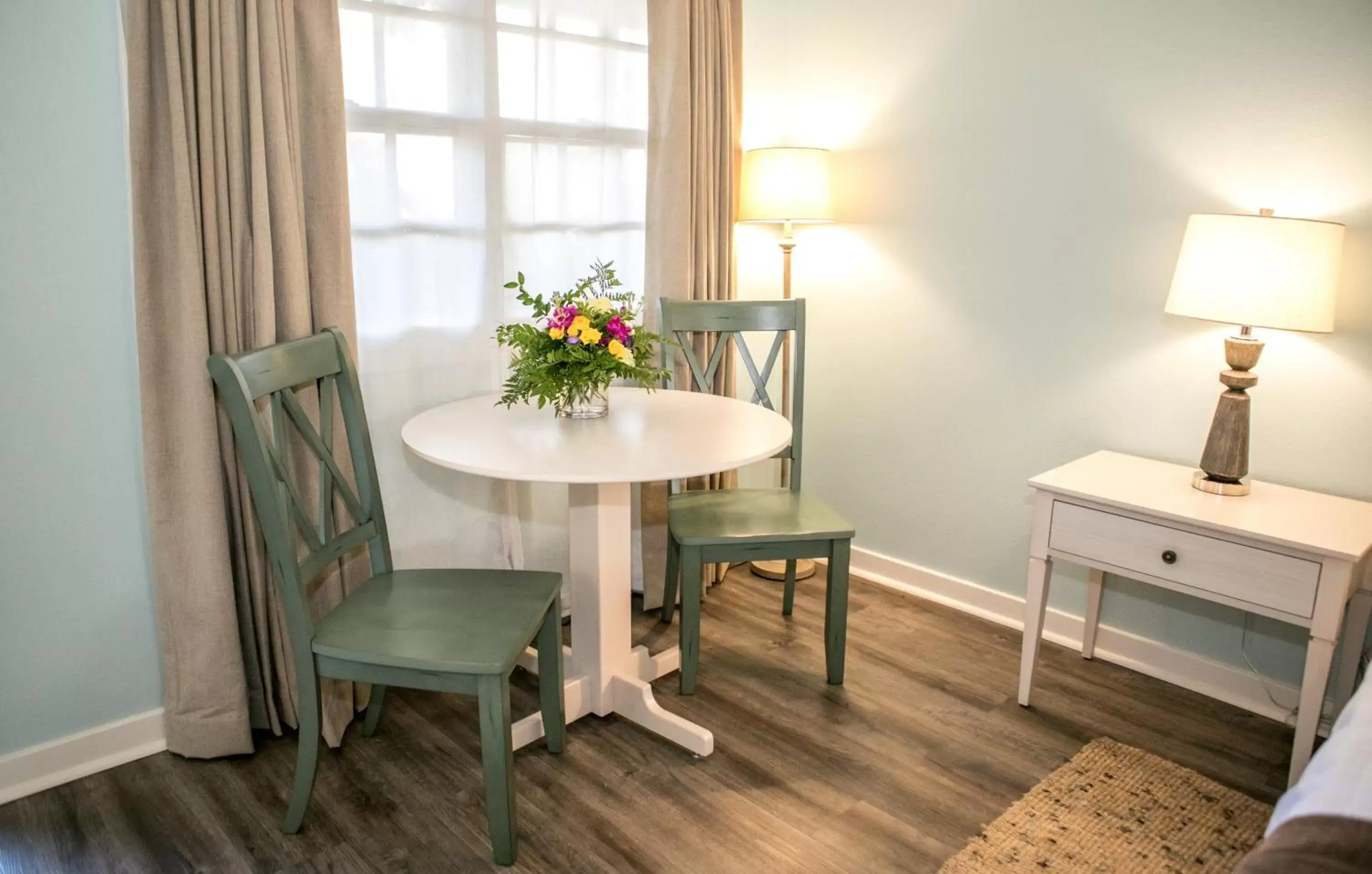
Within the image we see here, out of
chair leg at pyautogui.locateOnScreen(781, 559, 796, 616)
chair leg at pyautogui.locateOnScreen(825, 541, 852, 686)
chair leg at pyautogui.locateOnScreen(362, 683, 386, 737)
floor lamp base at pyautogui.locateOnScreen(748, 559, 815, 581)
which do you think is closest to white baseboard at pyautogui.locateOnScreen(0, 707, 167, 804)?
chair leg at pyautogui.locateOnScreen(362, 683, 386, 737)

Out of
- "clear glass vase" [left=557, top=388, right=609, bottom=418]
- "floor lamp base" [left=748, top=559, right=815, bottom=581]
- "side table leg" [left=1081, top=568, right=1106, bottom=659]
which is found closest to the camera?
"clear glass vase" [left=557, top=388, right=609, bottom=418]

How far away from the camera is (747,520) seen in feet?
9.02

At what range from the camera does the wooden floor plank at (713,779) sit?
206 centimetres

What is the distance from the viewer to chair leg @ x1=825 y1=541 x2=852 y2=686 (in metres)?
2.70

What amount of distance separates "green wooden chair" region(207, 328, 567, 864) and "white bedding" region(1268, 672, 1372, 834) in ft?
4.34

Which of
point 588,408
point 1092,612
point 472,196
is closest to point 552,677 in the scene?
point 588,408

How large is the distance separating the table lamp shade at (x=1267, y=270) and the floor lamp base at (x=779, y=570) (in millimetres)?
1663

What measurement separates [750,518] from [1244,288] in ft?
4.39

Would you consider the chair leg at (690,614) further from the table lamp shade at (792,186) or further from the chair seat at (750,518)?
the table lamp shade at (792,186)

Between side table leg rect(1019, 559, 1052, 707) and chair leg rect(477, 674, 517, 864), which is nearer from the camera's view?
chair leg rect(477, 674, 517, 864)

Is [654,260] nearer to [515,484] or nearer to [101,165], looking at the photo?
[515,484]

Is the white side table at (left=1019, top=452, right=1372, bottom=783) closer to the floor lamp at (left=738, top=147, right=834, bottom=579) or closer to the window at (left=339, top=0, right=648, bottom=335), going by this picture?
the floor lamp at (left=738, top=147, right=834, bottom=579)

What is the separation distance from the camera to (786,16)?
3.54 metres

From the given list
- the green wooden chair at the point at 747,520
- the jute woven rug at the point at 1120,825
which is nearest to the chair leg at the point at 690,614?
the green wooden chair at the point at 747,520
